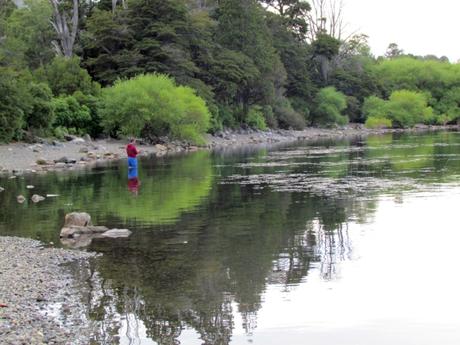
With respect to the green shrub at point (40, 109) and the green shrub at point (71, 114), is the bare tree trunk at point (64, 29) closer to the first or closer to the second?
the green shrub at point (71, 114)

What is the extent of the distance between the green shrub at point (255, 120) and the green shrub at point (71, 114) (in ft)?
113

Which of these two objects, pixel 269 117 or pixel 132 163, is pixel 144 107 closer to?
pixel 132 163

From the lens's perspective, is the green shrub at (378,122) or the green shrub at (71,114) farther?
the green shrub at (378,122)

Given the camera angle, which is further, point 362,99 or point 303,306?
point 362,99

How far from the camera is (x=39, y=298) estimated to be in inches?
493

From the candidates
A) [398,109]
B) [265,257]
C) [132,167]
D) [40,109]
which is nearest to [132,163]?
[132,167]

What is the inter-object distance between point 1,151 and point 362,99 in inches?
3311

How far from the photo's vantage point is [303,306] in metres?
12.2

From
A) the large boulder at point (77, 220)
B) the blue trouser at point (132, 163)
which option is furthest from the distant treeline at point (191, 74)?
the large boulder at point (77, 220)

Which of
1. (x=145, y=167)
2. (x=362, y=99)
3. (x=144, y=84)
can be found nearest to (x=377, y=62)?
(x=362, y=99)

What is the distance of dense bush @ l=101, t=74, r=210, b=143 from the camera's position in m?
60.3

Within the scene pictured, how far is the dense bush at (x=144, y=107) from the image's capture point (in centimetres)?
6031

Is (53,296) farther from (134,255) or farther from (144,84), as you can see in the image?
(144,84)

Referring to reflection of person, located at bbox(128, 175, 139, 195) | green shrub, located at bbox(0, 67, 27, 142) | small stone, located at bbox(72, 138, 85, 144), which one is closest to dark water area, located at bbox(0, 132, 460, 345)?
reflection of person, located at bbox(128, 175, 139, 195)
